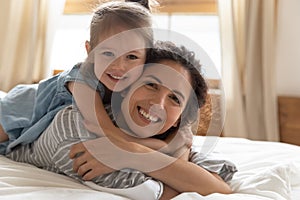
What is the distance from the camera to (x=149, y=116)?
3.33 feet

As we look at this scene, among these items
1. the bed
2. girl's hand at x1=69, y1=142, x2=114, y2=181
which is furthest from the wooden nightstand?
girl's hand at x1=69, y1=142, x2=114, y2=181

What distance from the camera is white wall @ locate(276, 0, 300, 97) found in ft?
7.48

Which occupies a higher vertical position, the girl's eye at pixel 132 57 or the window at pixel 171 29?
the girl's eye at pixel 132 57

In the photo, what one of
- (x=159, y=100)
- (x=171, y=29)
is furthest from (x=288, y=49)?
(x=159, y=100)

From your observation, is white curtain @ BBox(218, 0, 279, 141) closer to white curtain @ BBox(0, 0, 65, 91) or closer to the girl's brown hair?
white curtain @ BBox(0, 0, 65, 91)

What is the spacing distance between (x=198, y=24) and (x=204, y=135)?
147 centimetres

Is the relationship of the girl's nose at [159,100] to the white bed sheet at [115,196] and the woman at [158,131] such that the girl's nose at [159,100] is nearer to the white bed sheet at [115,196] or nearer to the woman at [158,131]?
the woman at [158,131]

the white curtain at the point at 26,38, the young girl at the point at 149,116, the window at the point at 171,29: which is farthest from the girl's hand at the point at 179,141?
the white curtain at the point at 26,38

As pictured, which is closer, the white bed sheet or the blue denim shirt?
the white bed sheet

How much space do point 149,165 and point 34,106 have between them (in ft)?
1.52

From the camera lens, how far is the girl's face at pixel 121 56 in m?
1.05

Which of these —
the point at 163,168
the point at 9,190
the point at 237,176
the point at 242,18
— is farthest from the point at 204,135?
the point at 242,18

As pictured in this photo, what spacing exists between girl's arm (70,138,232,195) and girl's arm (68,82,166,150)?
1.2 inches

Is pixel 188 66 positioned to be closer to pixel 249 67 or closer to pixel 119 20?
pixel 119 20
